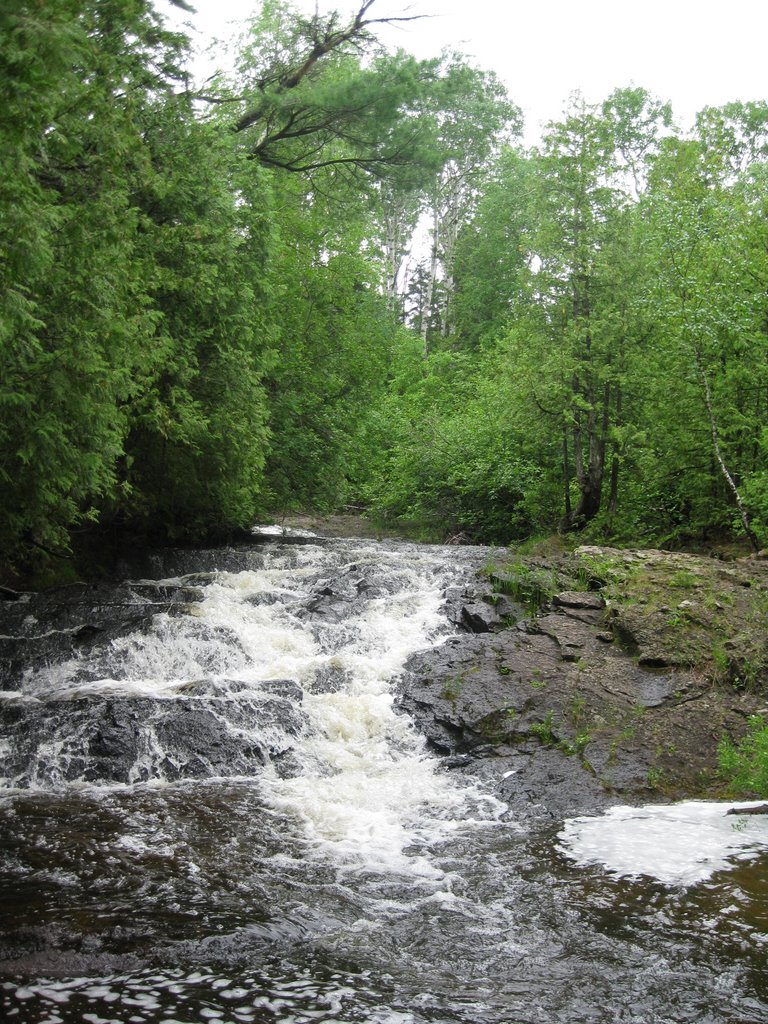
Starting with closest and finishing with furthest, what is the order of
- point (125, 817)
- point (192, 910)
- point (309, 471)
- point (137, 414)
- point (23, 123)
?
point (192, 910)
point (23, 123)
point (125, 817)
point (137, 414)
point (309, 471)

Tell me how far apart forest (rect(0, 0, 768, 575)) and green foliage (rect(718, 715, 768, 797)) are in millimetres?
4957

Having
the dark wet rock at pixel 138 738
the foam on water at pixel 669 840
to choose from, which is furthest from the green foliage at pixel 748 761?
the dark wet rock at pixel 138 738

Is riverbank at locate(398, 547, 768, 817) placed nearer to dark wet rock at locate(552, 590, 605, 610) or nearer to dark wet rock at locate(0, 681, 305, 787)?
dark wet rock at locate(552, 590, 605, 610)

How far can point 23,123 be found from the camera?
5.55m

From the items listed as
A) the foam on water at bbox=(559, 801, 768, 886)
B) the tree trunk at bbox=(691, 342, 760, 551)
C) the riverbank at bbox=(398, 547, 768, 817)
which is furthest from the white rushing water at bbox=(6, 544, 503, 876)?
the tree trunk at bbox=(691, 342, 760, 551)

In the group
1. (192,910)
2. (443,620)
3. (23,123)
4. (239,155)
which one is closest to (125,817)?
(192,910)

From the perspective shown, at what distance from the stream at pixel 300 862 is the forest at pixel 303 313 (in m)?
2.55

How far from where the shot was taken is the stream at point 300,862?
412 cm

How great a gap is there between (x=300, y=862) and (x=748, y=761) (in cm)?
412

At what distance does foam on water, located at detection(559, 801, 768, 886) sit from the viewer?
18.8 feet

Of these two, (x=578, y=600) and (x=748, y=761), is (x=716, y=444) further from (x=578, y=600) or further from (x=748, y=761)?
(x=748, y=761)

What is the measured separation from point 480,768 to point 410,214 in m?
35.7

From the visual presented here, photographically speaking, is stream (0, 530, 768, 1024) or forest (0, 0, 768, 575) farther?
→ forest (0, 0, 768, 575)

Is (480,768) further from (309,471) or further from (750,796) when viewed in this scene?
(309,471)
